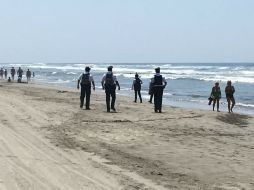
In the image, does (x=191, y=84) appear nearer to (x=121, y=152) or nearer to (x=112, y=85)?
(x=112, y=85)

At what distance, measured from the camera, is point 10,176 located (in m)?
6.64

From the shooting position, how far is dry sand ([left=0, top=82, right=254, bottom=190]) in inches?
265

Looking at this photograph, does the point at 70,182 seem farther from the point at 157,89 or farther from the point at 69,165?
the point at 157,89

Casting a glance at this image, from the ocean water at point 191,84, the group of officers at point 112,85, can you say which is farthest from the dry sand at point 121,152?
the ocean water at point 191,84

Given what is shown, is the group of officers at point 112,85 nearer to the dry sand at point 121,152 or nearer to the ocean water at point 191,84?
the dry sand at point 121,152

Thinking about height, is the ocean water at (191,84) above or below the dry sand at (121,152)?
below

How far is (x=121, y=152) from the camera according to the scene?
9.04m

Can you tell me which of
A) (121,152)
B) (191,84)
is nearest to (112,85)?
(121,152)

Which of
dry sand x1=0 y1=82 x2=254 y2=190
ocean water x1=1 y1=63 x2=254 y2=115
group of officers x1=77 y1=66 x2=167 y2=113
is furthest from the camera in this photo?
ocean water x1=1 y1=63 x2=254 y2=115

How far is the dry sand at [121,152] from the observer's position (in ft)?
22.1

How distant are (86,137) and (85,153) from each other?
6.31 ft

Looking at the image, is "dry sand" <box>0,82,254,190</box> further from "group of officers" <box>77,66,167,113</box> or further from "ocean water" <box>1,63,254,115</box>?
"ocean water" <box>1,63,254,115</box>

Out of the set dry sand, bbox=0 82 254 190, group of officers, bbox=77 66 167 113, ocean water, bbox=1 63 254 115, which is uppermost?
group of officers, bbox=77 66 167 113

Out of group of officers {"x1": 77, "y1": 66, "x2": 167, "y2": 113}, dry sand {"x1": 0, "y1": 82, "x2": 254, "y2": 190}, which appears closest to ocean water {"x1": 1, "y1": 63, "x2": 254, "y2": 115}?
group of officers {"x1": 77, "y1": 66, "x2": 167, "y2": 113}
